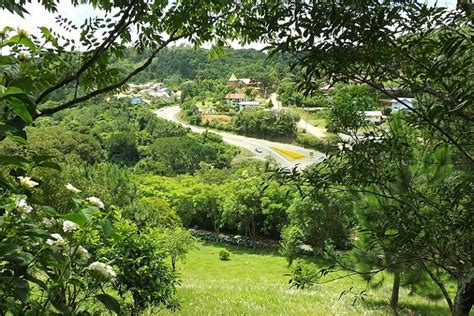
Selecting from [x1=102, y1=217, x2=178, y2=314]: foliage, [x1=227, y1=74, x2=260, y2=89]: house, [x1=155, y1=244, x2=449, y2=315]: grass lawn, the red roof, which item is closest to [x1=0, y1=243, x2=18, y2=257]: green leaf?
[x1=155, y1=244, x2=449, y2=315]: grass lawn

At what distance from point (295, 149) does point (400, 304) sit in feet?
163

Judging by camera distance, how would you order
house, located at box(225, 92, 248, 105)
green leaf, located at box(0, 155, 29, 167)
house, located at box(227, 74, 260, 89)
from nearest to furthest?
1. green leaf, located at box(0, 155, 29, 167)
2. house, located at box(225, 92, 248, 105)
3. house, located at box(227, 74, 260, 89)

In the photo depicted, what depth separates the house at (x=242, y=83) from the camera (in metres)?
93.5

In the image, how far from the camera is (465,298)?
1830 millimetres

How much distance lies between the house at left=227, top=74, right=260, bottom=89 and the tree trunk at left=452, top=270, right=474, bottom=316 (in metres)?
92.9

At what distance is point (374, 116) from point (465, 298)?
4.54 ft

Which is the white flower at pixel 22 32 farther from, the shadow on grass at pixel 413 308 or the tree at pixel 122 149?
the tree at pixel 122 149

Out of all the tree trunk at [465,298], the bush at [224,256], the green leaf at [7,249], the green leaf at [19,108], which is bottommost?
the bush at [224,256]

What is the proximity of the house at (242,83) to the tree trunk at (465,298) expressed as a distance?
92907mm

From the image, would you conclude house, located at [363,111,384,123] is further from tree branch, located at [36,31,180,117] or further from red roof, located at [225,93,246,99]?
red roof, located at [225,93,246,99]

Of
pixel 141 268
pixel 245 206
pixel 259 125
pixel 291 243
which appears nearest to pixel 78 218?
pixel 141 268

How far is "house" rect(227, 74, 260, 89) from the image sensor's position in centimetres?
9350

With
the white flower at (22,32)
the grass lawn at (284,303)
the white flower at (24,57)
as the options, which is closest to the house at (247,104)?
the grass lawn at (284,303)

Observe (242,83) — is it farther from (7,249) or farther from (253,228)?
(7,249)
